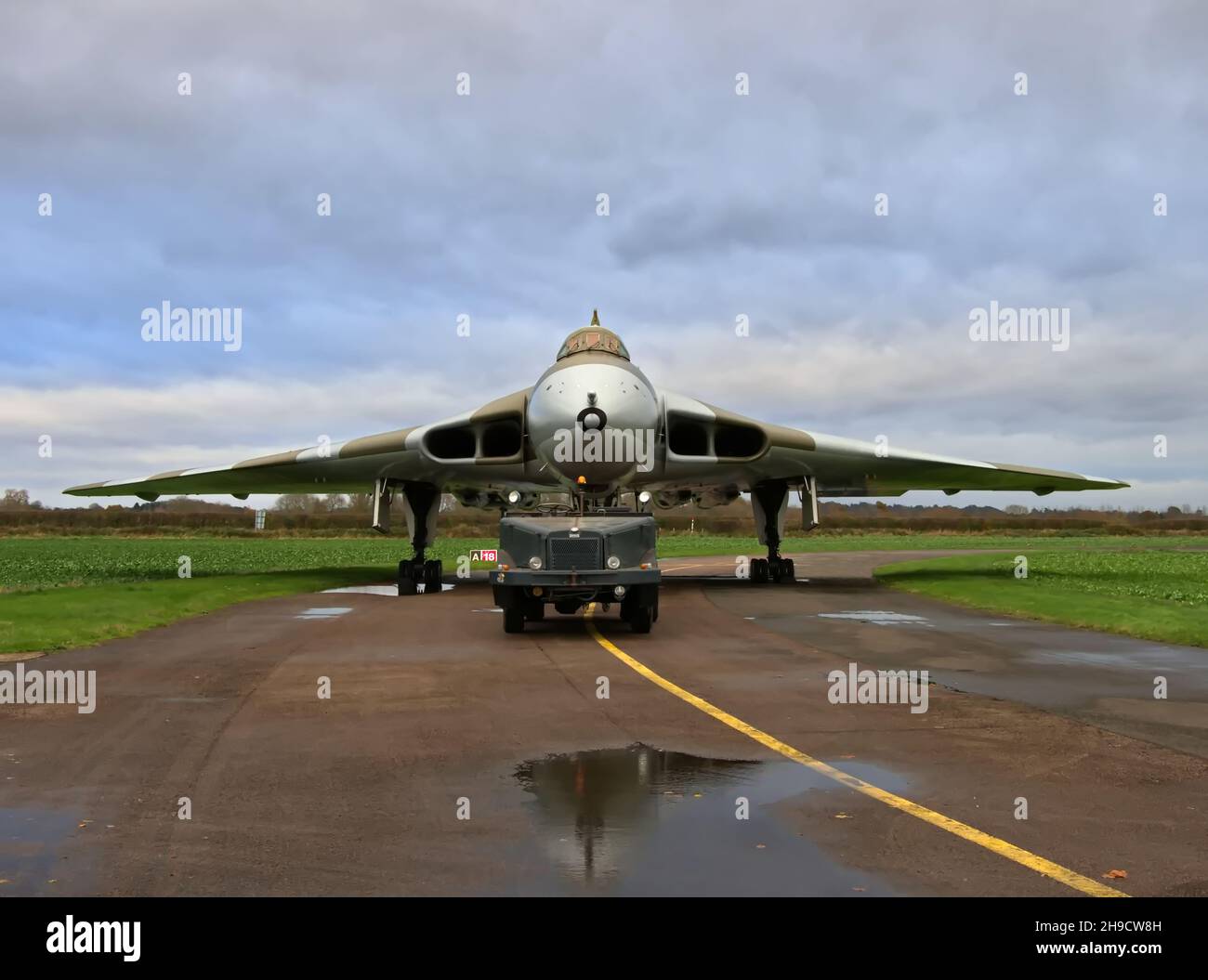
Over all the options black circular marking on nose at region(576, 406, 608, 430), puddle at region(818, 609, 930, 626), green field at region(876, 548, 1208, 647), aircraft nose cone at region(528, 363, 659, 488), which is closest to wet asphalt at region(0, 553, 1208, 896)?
green field at region(876, 548, 1208, 647)

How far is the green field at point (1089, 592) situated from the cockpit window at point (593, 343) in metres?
8.48

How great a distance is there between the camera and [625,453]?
19.3 meters

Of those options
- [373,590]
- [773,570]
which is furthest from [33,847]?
[773,570]

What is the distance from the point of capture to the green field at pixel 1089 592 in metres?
15.4

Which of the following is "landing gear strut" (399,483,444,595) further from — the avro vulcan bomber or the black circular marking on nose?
the black circular marking on nose

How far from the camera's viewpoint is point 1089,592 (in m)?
21.0

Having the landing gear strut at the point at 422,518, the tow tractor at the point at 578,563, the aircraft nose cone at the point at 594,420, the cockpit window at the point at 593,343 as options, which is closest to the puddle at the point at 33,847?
the tow tractor at the point at 578,563

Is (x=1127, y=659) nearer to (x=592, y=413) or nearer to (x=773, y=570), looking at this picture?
(x=592, y=413)

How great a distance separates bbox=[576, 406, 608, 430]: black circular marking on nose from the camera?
18.7 metres

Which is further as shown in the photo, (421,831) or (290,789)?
(290,789)
